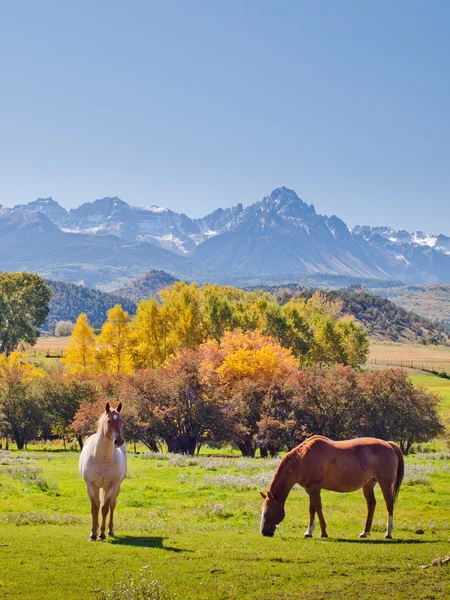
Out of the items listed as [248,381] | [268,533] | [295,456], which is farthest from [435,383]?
[268,533]

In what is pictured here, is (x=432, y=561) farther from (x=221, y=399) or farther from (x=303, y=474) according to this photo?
(x=221, y=399)

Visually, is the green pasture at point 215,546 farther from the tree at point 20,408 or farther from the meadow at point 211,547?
the tree at point 20,408

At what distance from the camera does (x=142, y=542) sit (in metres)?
15.2

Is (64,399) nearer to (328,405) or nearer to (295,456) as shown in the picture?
(328,405)

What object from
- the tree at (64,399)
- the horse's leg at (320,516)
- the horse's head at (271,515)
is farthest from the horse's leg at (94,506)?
the tree at (64,399)

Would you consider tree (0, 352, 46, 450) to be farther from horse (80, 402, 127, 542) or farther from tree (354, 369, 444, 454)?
horse (80, 402, 127, 542)

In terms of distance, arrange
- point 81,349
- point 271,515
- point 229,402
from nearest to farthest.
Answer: point 271,515 < point 229,402 < point 81,349

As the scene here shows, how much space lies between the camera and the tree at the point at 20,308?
313 feet

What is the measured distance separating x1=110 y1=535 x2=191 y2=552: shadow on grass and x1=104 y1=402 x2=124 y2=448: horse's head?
2.53 meters

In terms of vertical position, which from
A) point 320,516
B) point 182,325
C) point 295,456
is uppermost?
point 182,325

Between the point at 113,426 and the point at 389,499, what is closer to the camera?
the point at 113,426

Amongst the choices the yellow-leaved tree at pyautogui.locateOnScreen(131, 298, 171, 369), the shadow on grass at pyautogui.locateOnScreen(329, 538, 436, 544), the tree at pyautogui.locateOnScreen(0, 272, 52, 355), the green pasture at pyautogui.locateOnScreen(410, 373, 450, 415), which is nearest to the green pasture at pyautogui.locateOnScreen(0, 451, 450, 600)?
the shadow on grass at pyautogui.locateOnScreen(329, 538, 436, 544)

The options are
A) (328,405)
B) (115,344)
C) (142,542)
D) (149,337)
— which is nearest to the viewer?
(142,542)

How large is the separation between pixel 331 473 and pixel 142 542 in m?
5.41
